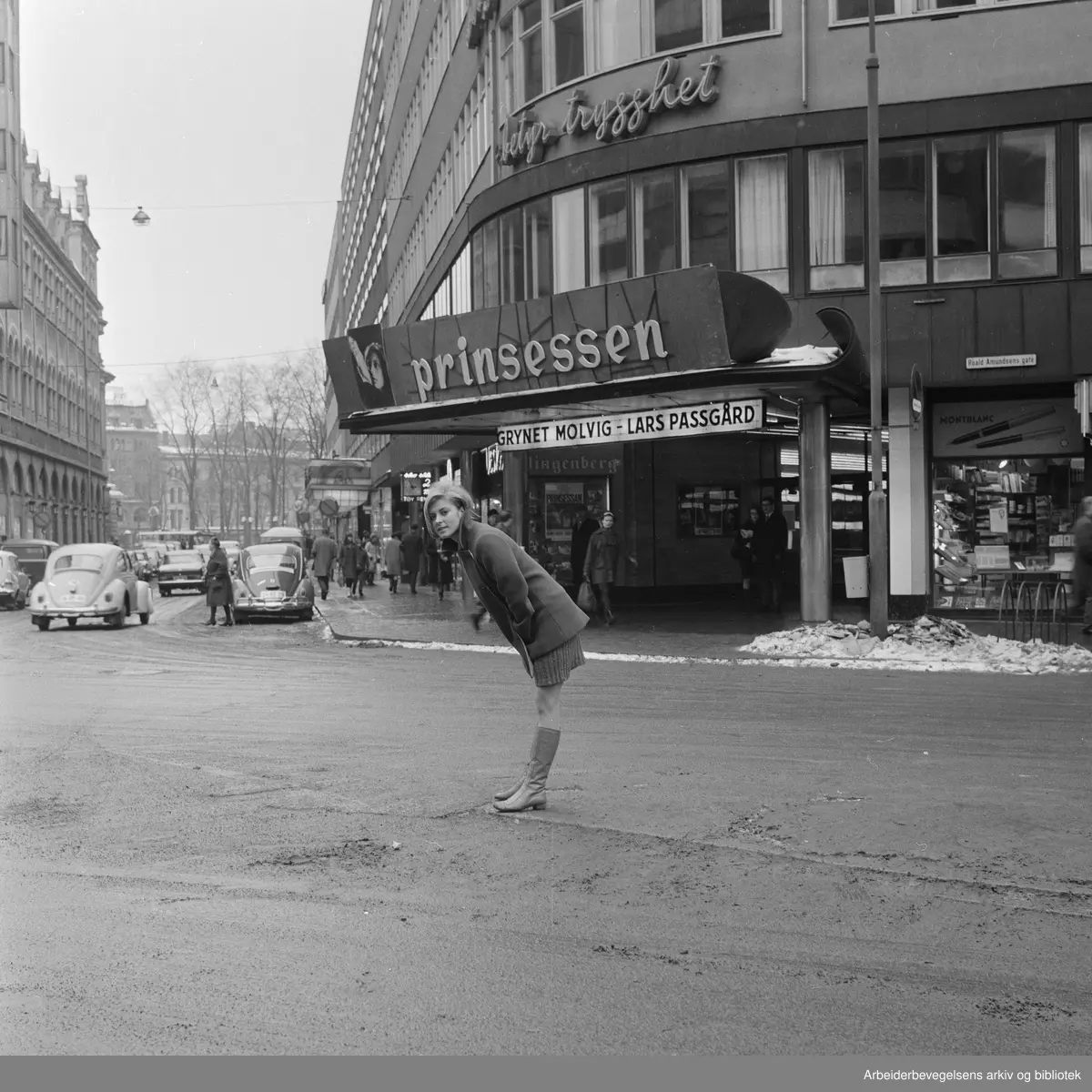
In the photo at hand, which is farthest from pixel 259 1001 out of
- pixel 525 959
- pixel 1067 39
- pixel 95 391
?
pixel 95 391

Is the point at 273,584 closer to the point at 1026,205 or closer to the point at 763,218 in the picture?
the point at 763,218

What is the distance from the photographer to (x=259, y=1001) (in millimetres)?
4367

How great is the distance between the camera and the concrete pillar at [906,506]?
2194 centimetres

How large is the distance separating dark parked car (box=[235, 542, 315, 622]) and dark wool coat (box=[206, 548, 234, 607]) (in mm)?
710

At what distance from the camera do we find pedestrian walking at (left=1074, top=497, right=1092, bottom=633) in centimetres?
1650

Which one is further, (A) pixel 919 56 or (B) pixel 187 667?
(A) pixel 919 56

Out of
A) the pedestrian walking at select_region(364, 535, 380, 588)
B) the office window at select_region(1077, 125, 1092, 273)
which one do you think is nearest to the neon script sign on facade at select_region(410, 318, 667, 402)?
the office window at select_region(1077, 125, 1092, 273)

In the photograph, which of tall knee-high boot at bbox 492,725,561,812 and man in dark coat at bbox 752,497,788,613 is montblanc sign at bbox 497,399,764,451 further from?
tall knee-high boot at bbox 492,725,561,812

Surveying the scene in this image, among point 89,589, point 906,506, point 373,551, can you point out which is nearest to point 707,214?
point 906,506

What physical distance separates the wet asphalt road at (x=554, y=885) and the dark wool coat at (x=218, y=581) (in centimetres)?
1709

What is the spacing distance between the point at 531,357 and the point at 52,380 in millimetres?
69227

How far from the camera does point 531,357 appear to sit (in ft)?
74.8

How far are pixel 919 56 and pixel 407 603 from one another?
1666cm

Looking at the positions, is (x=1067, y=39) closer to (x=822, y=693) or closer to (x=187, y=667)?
(x=822, y=693)
